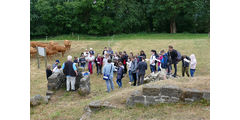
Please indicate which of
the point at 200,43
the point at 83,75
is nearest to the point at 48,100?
the point at 83,75

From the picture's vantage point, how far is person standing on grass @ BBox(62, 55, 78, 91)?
9969mm

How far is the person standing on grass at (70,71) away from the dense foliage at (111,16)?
28331 mm

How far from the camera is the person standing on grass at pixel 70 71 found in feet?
32.7

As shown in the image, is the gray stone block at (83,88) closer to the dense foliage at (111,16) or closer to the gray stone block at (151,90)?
the gray stone block at (151,90)

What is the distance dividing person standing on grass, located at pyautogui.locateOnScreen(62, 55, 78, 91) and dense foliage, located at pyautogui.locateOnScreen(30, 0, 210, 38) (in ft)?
92.9

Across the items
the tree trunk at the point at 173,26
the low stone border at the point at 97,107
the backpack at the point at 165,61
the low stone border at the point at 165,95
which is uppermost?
the tree trunk at the point at 173,26

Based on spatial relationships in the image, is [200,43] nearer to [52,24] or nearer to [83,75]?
[83,75]

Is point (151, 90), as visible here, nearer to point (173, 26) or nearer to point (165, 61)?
point (165, 61)

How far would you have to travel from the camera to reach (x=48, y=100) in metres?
9.39

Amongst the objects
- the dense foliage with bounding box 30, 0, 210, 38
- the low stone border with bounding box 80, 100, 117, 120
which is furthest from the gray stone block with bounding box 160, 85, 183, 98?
the dense foliage with bounding box 30, 0, 210, 38

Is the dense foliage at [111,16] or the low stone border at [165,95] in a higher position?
the dense foliage at [111,16]

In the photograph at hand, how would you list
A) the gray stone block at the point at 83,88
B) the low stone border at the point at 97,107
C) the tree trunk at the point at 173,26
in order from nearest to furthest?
the low stone border at the point at 97,107
the gray stone block at the point at 83,88
the tree trunk at the point at 173,26

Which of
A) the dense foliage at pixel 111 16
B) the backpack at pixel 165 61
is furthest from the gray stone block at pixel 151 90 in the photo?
the dense foliage at pixel 111 16

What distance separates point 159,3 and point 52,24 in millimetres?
19373
